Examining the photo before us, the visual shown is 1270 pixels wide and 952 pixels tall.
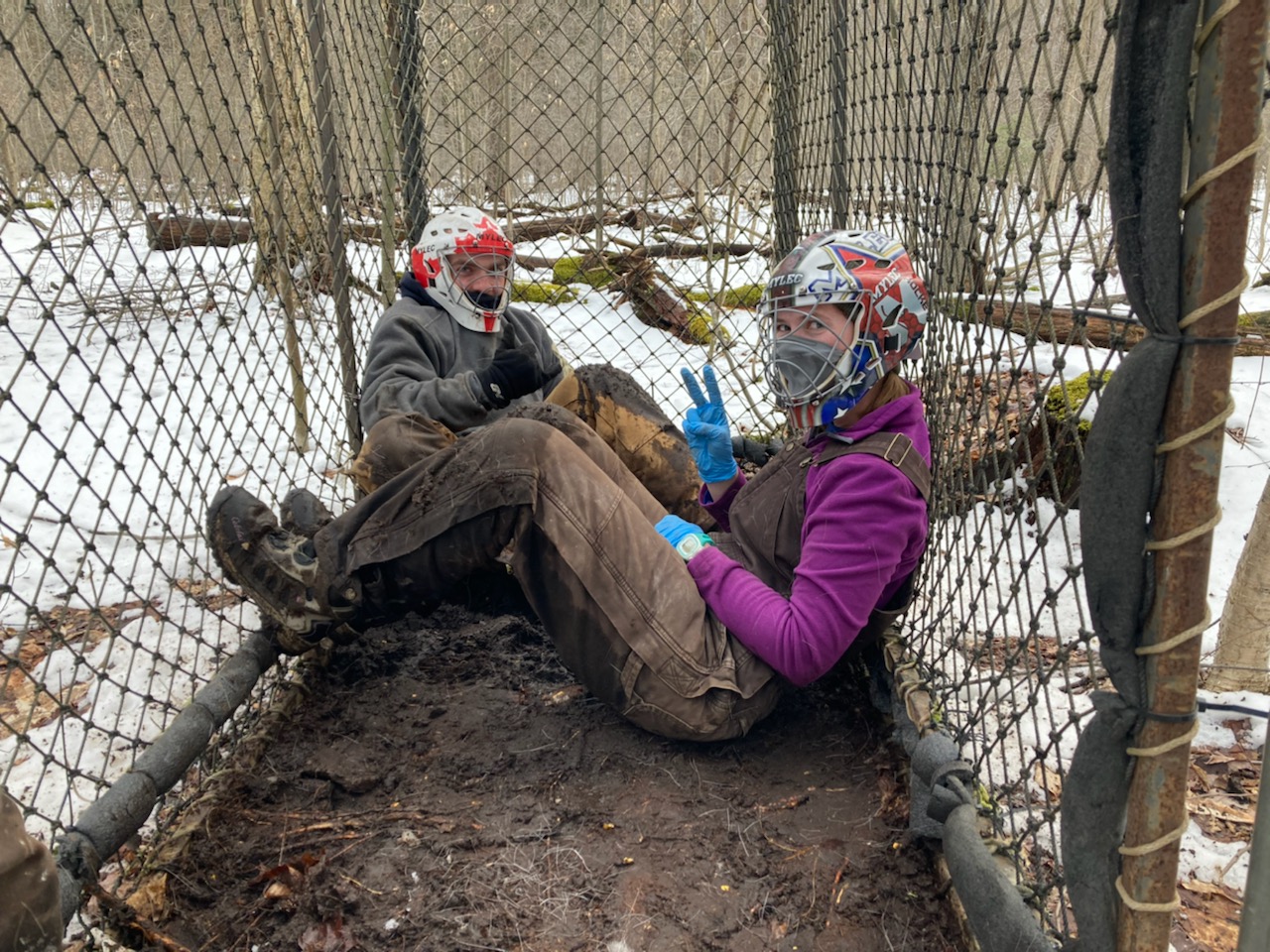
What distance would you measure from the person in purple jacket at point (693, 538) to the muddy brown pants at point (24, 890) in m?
1.25

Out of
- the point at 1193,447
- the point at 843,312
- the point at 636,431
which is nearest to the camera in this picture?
the point at 1193,447

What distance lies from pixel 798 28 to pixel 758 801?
3249 mm

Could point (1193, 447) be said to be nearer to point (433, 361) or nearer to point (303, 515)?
point (303, 515)

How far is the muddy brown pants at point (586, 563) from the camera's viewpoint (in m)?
2.29

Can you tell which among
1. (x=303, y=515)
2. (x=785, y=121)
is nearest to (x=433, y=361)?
(x=303, y=515)

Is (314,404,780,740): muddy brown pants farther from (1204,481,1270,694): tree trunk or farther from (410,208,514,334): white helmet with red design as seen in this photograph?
(1204,481,1270,694): tree trunk

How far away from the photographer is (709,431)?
2.76 meters

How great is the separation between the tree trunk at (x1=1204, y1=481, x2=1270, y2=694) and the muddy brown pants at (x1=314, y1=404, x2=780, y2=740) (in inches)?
60.5

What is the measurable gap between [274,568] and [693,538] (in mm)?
1136

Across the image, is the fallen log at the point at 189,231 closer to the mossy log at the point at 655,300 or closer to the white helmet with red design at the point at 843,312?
the white helmet with red design at the point at 843,312

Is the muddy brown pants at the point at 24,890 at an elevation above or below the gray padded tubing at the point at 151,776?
above

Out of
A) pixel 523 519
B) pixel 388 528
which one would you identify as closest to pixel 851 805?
pixel 523 519

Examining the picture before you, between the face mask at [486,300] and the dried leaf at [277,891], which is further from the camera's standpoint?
the face mask at [486,300]

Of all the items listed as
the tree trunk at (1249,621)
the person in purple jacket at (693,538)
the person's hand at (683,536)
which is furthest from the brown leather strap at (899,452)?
the tree trunk at (1249,621)
